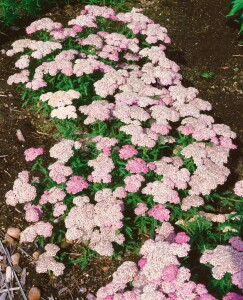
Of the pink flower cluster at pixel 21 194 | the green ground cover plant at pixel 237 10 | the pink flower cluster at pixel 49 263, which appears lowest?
the pink flower cluster at pixel 49 263

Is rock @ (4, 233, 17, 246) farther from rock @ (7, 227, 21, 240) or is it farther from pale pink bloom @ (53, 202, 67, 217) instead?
pale pink bloom @ (53, 202, 67, 217)

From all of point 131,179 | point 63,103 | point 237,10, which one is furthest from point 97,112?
point 237,10

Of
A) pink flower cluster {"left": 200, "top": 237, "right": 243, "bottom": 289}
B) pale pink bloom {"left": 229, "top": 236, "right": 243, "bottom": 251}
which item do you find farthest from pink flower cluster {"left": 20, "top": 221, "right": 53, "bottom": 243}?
pale pink bloom {"left": 229, "top": 236, "right": 243, "bottom": 251}

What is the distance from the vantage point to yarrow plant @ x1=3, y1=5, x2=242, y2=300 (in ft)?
10.3

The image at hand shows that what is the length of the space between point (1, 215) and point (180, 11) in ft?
13.1

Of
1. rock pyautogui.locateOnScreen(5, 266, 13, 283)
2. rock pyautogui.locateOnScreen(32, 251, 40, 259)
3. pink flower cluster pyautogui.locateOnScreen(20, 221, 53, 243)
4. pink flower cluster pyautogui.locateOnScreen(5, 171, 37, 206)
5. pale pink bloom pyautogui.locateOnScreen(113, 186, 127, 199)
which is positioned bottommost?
rock pyautogui.locateOnScreen(5, 266, 13, 283)

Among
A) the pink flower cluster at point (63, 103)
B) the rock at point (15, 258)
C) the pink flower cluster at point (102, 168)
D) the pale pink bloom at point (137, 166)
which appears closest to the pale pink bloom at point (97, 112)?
the pink flower cluster at point (63, 103)

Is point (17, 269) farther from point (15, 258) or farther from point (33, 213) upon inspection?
point (33, 213)

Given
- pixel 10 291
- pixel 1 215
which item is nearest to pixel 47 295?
pixel 10 291

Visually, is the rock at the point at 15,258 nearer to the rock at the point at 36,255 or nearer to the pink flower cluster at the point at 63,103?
the rock at the point at 36,255

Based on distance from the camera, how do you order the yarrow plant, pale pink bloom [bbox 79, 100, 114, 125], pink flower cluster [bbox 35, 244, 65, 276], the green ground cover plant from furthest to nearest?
the green ground cover plant, pale pink bloom [bbox 79, 100, 114, 125], pink flower cluster [bbox 35, 244, 65, 276], the yarrow plant

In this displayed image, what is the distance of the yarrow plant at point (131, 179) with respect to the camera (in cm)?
313

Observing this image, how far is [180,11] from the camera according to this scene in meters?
6.15

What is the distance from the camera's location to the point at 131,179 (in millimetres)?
3559
